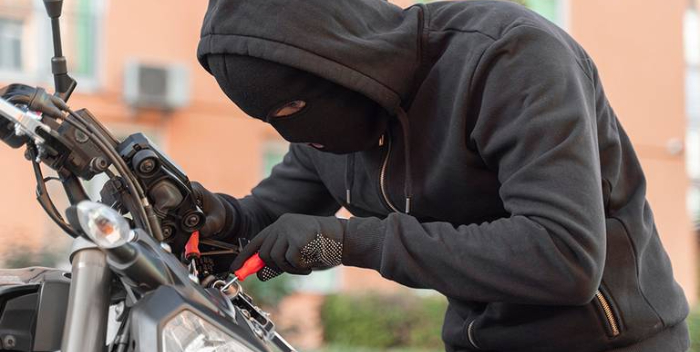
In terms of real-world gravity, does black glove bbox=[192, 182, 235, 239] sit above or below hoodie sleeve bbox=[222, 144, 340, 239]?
above

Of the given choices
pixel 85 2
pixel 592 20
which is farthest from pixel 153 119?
pixel 592 20

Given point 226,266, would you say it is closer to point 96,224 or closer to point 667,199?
point 96,224

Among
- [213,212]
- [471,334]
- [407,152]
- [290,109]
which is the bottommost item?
[471,334]

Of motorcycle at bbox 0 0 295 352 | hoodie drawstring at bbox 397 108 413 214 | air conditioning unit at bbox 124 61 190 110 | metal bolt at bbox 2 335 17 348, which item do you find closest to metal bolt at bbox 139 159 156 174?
motorcycle at bbox 0 0 295 352

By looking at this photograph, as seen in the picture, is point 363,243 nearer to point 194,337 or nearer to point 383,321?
point 194,337

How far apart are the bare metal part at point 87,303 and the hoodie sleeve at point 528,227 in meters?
0.53

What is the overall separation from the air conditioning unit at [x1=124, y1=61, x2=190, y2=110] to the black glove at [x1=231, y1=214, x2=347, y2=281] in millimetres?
10203

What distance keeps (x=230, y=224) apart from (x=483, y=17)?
0.77 m

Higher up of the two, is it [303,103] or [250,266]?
[303,103]

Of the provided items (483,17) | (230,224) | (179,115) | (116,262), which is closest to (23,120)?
(116,262)

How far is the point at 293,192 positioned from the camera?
9.85 feet

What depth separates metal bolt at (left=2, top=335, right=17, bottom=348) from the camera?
1892 mm

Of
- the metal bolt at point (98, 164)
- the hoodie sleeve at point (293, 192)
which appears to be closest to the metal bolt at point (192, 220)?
the metal bolt at point (98, 164)

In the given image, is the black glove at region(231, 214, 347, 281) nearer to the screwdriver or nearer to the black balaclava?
the screwdriver
